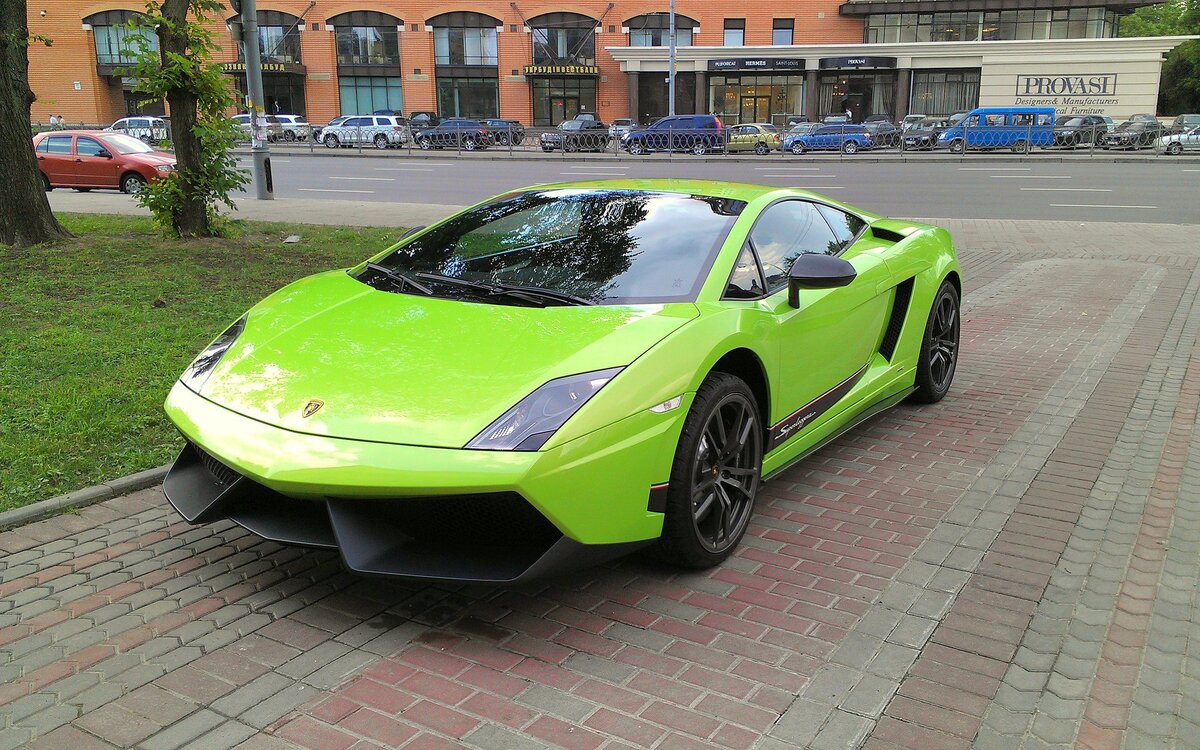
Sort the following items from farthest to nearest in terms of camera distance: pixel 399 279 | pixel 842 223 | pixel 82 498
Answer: pixel 842 223 → pixel 399 279 → pixel 82 498

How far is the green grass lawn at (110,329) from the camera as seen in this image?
4.66 m

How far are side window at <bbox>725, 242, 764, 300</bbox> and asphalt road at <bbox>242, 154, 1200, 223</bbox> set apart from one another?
1371cm

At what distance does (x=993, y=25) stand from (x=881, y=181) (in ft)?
134

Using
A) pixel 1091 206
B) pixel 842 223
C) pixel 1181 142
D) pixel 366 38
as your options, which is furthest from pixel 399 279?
pixel 366 38

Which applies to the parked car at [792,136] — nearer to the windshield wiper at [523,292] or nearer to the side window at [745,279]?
the side window at [745,279]

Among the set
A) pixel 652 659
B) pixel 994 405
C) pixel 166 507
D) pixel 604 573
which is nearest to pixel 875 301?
pixel 994 405

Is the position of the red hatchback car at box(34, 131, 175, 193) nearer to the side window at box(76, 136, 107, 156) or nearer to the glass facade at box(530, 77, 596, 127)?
the side window at box(76, 136, 107, 156)

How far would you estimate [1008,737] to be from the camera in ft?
8.91

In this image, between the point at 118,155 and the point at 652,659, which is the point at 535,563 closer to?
the point at 652,659

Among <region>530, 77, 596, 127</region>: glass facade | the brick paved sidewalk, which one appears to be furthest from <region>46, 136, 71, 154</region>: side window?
<region>530, 77, 596, 127</region>: glass facade

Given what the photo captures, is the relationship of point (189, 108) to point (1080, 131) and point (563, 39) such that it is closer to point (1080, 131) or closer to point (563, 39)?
point (1080, 131)

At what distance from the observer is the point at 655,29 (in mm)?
60000

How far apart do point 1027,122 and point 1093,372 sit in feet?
107

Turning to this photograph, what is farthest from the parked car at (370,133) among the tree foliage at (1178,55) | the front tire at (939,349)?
the tree foliage at (1178,55)
